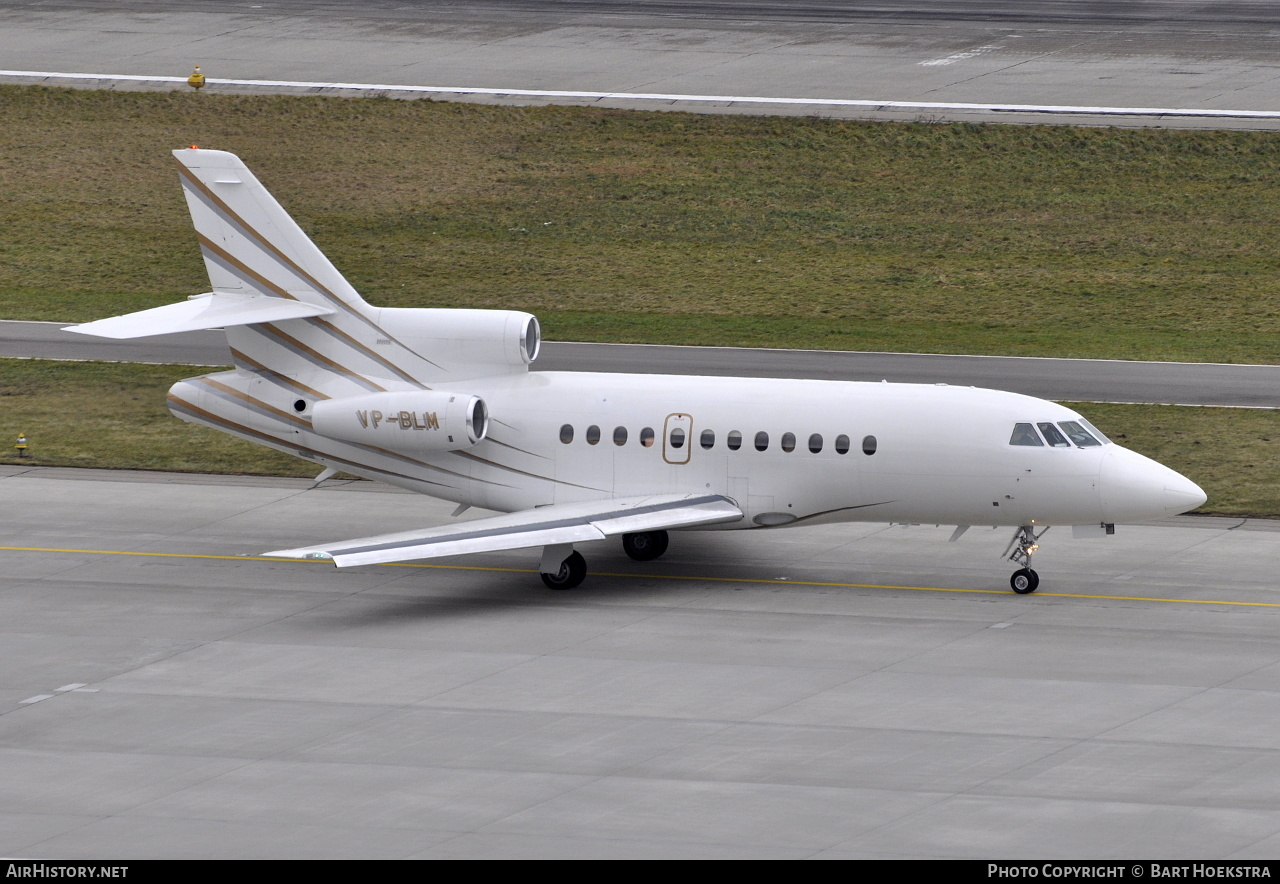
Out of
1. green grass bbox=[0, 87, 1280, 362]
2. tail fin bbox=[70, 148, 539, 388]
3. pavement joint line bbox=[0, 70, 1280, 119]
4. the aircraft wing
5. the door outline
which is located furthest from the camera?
pavement joint line bbox=[0, 70, 1280, 119]

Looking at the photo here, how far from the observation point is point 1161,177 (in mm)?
68000

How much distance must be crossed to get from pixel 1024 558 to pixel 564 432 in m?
8.19

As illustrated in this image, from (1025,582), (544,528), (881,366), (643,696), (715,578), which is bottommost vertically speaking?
(643,696)

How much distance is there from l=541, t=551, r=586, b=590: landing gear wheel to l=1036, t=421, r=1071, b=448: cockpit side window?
26.4ft

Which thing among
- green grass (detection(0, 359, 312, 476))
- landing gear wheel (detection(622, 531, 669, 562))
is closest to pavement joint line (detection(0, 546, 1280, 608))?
landing gear wheel (detection(622, 531, 669, 562))

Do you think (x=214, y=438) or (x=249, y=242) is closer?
(x=249, y=242)

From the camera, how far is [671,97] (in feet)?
244

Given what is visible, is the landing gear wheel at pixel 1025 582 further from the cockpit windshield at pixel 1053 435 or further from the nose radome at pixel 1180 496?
the nose radome at pixel 1180 496

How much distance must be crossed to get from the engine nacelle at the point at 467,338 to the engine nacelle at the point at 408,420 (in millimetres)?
816

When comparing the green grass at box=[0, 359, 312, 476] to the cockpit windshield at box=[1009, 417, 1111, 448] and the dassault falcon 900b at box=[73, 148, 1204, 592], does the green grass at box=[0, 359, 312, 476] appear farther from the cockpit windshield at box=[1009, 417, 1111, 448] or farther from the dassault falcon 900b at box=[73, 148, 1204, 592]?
the cockpit windshield at box=[1009, 417, 1111, 448]

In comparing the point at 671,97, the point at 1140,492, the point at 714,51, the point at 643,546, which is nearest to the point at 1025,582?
the point at 1140,492

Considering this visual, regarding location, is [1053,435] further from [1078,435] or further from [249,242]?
[249,242]

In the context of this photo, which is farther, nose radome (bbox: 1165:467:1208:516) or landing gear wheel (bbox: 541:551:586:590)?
landing gear wheel (bbox: 541:551:586:590)

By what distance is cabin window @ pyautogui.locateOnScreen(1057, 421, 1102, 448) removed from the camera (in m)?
32.2
